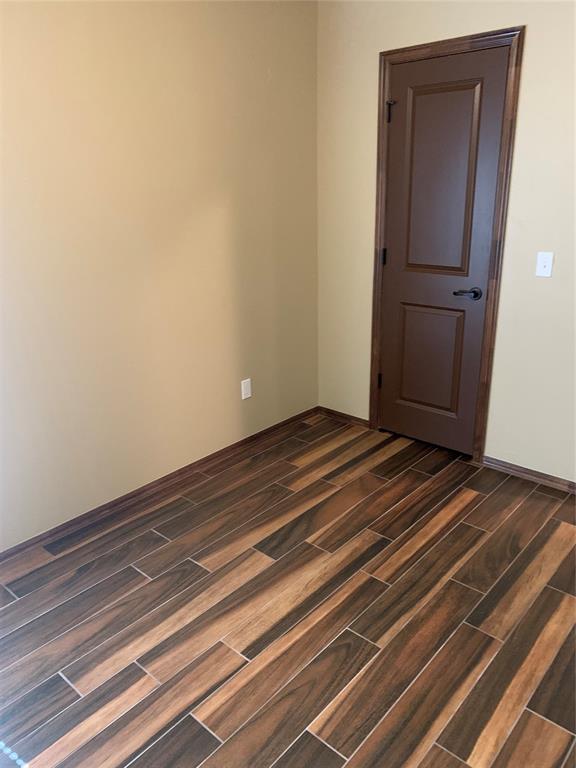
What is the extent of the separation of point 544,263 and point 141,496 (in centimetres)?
227

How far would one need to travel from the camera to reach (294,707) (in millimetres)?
1719

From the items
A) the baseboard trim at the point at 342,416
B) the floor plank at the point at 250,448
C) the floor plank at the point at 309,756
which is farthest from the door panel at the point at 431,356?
the floor plank at the point at 309,756

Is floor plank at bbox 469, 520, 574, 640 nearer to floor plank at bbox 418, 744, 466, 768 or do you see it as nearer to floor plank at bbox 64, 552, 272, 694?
floor plank at bbox 418, 744, 466, 768

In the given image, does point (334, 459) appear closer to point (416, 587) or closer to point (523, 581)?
point (416, 587)

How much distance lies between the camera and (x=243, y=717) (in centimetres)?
169

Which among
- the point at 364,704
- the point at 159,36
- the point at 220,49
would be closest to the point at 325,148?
the point at 220,49

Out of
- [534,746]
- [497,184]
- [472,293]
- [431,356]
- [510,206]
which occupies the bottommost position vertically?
[534,746]

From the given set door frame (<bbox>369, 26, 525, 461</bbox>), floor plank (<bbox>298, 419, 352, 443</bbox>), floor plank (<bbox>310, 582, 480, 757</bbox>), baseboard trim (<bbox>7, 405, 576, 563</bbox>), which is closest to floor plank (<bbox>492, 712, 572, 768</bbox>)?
floor plank (<bbox>310, 582, 480, 757</bbox>)

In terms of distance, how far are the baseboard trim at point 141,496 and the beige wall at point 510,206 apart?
35.9 inches

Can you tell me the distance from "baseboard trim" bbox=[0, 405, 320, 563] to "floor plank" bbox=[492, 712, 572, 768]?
1847 millimetres

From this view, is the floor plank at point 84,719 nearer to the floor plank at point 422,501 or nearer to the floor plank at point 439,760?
the floor plank at point 439,760

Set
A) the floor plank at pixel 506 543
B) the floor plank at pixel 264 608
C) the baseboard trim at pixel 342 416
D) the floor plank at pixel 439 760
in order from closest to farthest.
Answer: the floor plank at pixel 439 760
the floor plank at pixel 264 608
the floor plank at pixel 506 543
the baseboard trim at pixel 342 416

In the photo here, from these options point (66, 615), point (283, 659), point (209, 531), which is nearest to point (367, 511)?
point (209, 531)

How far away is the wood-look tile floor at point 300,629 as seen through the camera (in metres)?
1.62
